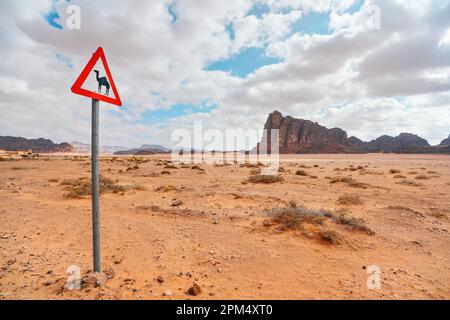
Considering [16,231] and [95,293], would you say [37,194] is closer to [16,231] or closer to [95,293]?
[16,231]

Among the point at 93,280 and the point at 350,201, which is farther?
the point at 350,201

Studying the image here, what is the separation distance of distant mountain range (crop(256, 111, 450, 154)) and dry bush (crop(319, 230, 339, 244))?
130 m

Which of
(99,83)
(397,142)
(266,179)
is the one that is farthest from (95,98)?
(397,142)

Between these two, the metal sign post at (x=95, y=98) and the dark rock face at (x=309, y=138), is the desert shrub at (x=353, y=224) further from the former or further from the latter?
the dark rock face at (x=309, y=138)

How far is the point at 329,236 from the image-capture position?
18.0 ft

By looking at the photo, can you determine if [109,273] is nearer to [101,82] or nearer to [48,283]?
[48,283]

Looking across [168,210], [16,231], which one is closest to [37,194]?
[16,231]

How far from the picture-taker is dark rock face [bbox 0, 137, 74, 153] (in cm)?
15575

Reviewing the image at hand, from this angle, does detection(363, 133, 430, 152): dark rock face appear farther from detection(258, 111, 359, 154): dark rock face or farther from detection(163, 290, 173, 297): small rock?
detection(163, 290, 173, 297): small rock

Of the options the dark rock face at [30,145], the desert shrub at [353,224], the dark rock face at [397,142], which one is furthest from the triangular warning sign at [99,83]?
the dark rock face at [30,145]

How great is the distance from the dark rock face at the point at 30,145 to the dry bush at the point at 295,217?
19454 centimetres

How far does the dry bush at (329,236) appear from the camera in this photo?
540cm

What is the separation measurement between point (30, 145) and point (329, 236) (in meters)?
209
